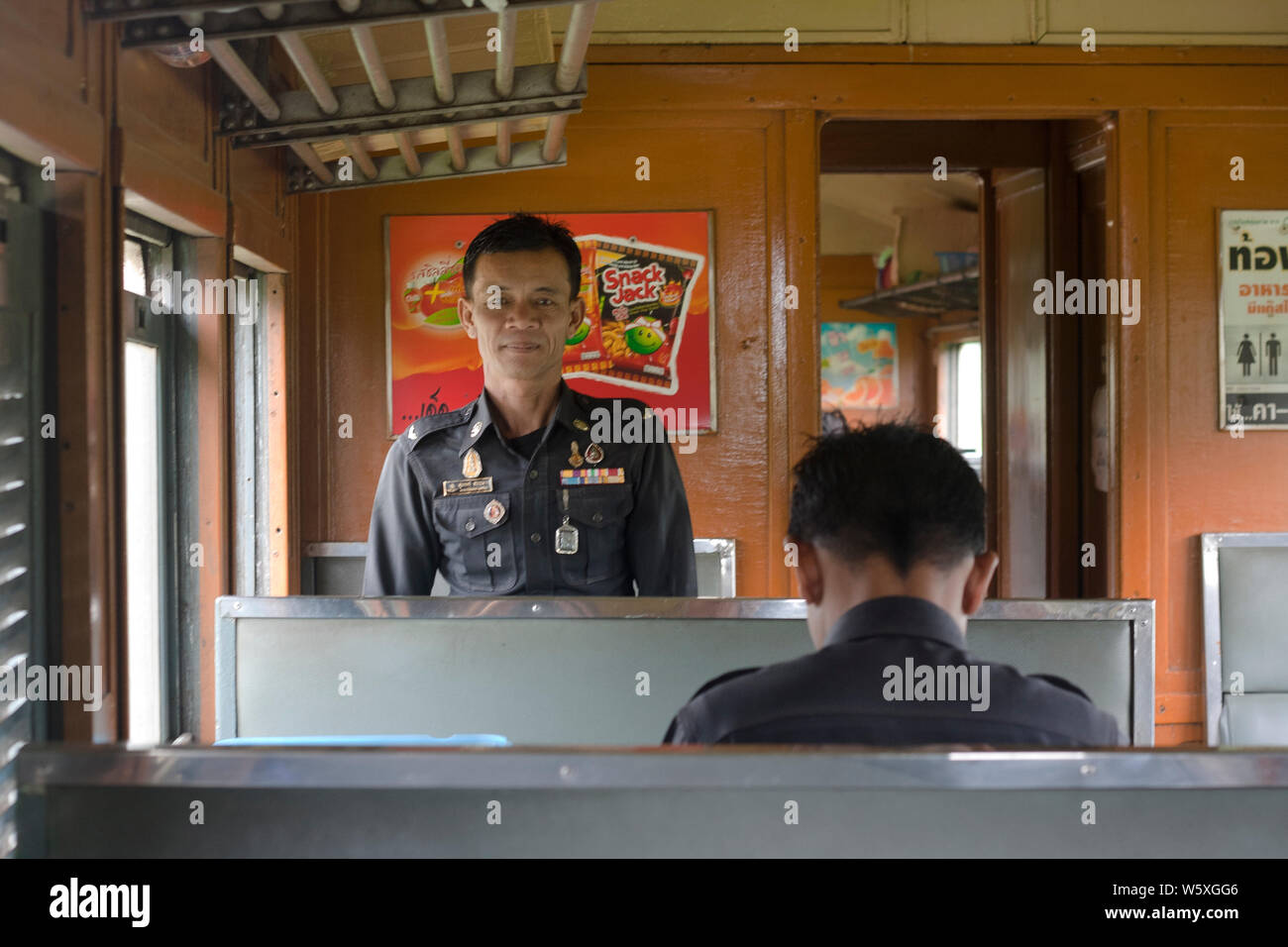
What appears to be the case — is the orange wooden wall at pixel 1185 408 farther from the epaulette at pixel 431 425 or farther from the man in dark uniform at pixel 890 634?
the man in dark uniform at pixel 890 634

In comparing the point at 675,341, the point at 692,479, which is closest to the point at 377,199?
the point at 675,341

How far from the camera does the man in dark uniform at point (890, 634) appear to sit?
4.39 feet

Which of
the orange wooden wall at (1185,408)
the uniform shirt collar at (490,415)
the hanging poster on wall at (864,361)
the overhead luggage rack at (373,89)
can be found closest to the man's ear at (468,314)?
the uniform shirt collar at (490,415)

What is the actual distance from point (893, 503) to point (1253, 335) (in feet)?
11.1

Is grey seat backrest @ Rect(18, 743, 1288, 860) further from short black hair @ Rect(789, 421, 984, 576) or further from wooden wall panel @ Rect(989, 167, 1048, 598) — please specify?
wooden wall panel @ Rect(989, 167, 1048, 598)

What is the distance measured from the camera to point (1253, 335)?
4254mm

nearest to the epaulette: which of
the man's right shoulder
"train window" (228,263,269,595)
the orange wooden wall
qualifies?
the man's right shoulder

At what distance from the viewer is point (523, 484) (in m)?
2.78

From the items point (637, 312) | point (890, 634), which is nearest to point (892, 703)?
point (890, 634)

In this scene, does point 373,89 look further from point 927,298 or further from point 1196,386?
point 927,298

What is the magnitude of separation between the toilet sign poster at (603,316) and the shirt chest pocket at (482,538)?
143 cm

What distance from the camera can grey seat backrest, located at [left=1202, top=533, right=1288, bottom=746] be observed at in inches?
162
